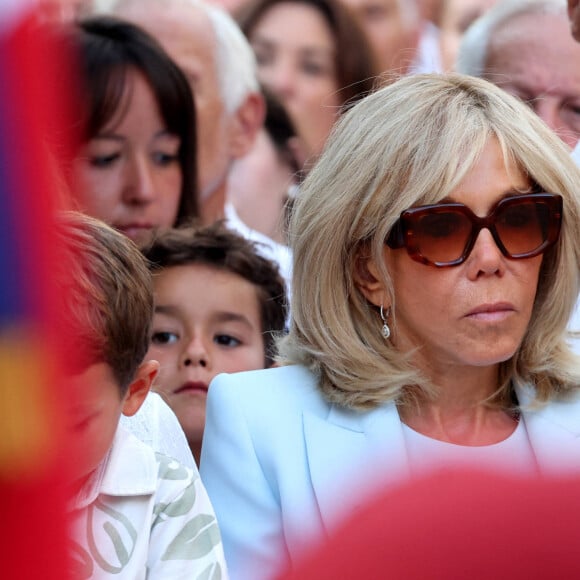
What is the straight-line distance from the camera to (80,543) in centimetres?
201

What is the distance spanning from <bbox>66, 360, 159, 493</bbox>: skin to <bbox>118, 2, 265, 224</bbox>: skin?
2.10 metres

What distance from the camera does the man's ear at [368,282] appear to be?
8.49ft

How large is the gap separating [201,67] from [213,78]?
0.06 m

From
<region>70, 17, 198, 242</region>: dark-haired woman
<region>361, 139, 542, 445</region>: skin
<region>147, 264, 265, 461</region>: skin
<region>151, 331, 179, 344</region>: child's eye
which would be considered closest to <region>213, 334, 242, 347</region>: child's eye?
<region>147, 264, 265, 461</region>: skin

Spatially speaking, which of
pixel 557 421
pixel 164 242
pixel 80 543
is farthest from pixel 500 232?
pixel 164 242

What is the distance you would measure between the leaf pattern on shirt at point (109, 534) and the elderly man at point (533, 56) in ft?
7.41

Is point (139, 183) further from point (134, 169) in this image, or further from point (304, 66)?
point (304, 66)

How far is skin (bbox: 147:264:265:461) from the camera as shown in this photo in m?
3.24

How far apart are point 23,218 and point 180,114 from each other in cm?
336

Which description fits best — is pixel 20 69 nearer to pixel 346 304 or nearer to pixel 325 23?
pixel 346 304

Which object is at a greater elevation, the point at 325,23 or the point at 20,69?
the point at 20,69

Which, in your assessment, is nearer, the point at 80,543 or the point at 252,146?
the point at 80,543

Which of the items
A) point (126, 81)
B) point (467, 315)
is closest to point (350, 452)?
point (467, 315)

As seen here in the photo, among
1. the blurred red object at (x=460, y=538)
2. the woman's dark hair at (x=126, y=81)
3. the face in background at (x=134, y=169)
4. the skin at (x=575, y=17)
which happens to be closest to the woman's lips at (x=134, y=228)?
the face in background at (x=134, y=169)
